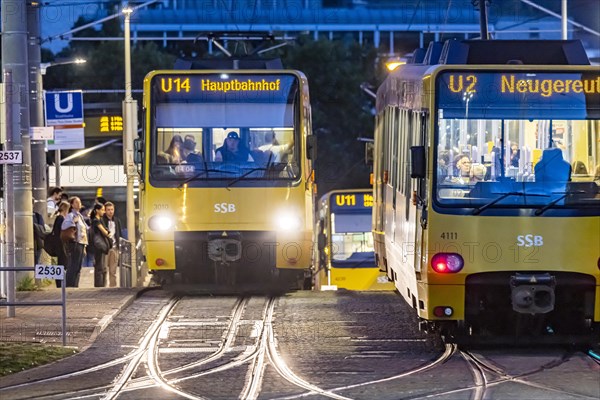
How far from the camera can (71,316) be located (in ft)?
59.1

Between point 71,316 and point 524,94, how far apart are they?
659cm

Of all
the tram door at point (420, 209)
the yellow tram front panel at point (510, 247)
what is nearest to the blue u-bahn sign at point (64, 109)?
the tram door at point (420, 209)

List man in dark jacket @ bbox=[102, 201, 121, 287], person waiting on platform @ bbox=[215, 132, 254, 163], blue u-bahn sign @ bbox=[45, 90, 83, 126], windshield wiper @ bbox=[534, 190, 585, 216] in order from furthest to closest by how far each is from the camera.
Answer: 1. blue u-bahn sign @ bbox=[45, 90, 83, 126]
2. man in dark jacket @ bbox=[102, 201, 121, 287]
3. person waiting on platform @ bbox=[215, 132, 254, 163]
4. windshield wiper @ bbox=[534, 190, 585, 216]

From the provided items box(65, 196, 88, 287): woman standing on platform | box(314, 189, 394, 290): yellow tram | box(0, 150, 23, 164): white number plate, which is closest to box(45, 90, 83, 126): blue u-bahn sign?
box(65, 196, 88, 287): woman standing on platform

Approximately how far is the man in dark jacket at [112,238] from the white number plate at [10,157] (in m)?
7.47

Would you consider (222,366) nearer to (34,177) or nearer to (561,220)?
(561,220)

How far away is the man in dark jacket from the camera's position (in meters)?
25.0

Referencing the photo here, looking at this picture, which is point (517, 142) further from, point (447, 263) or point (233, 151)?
point (233, 151)

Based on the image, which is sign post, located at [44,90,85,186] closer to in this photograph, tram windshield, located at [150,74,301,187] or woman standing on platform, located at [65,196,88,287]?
woman standing on platform, located at [65,196,88,287]

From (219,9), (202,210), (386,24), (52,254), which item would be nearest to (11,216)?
(202,210)

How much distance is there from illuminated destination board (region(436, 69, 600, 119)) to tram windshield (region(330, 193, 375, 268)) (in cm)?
2258

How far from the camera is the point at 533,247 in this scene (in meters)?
14.3

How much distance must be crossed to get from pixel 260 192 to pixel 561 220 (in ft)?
24.0

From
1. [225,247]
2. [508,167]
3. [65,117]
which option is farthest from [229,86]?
[65,117]
